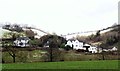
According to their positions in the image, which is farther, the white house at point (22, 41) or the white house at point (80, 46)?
the white house at point (80, 46)

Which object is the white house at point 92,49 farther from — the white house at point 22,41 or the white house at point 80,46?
the white house at point 22,41

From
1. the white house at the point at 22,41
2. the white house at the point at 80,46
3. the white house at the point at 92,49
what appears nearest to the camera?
the white house at the point at 22,41

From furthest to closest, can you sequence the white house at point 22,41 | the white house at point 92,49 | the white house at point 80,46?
the white house at point 80,46 < the white house at point 92,49 < the white house at point 22,41

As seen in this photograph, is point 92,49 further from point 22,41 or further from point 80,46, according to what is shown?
point 22,41

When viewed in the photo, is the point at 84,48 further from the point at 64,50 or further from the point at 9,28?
the point at 9,28

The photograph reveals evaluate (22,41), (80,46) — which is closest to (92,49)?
(80,46)

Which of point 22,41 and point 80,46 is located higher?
point 22,41

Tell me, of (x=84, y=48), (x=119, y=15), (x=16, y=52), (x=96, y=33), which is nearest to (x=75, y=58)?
(x=84, y=48)

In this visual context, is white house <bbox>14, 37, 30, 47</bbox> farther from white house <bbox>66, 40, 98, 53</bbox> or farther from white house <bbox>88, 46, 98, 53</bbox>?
white house <bbox>88, 46, 98, 53</bbox>

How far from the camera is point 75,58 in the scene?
9734mm

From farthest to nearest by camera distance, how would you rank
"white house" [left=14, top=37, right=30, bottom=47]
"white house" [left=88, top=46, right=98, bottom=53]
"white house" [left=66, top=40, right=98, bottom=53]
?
"white house" [left=66, top=40, right=98, bottom=53]
"white house" [left=88, top=46, right=98, bottom=53]
"white house" [left=14, top=37, right=30, bottom=47]

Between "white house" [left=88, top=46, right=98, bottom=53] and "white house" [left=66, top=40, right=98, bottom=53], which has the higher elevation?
"white house" [left=66, top=40, right=98, bottom=53]

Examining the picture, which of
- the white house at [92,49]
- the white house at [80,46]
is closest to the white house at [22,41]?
the white house at [80,46]

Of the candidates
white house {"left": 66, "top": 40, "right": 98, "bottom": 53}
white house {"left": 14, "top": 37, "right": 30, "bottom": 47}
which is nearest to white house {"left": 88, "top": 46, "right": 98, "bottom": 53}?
white house {"left": 66, "top": 40, "right": 98, "bottom": 53}
